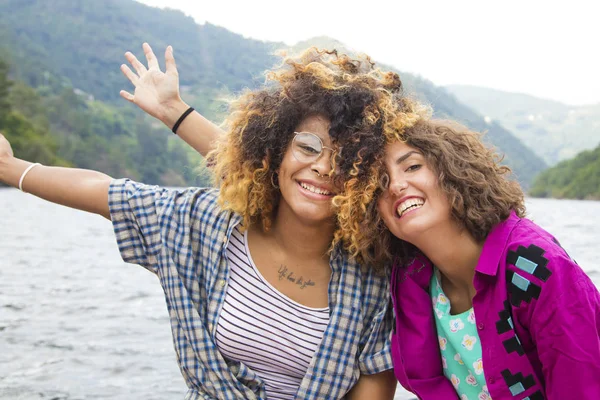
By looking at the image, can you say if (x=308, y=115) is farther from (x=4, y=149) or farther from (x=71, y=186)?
(x=4, y=149)

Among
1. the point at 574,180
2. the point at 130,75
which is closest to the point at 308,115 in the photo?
the point at 130,75

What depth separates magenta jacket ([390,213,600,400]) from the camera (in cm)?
292

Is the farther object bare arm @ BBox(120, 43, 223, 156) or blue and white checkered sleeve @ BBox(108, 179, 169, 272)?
bare arm @ BBox(120, 43, 223, 156)

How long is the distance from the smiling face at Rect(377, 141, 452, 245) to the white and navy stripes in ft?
2.37

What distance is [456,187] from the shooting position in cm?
341

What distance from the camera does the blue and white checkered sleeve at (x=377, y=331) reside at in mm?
3773

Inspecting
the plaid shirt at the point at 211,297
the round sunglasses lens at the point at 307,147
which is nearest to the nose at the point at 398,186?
the round sunglasses lens at the point at 307,147

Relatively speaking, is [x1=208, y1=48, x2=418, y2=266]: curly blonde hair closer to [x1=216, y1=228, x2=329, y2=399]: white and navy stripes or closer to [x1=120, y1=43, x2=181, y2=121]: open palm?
[x1=216, y1=228, x2=329, y2=399]: white and navy stripes

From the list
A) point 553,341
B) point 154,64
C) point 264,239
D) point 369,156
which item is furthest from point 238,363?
point 154,64

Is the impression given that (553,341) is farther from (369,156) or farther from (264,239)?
(264,239)

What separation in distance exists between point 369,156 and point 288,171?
475 mm

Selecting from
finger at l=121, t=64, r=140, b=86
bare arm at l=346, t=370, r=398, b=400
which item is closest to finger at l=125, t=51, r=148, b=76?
finger at l=121, t=64, r=140, b=86

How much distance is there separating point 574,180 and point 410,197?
109m

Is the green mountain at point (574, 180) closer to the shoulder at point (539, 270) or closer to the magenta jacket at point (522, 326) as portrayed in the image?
the magenta jacket at point (522, 326)
